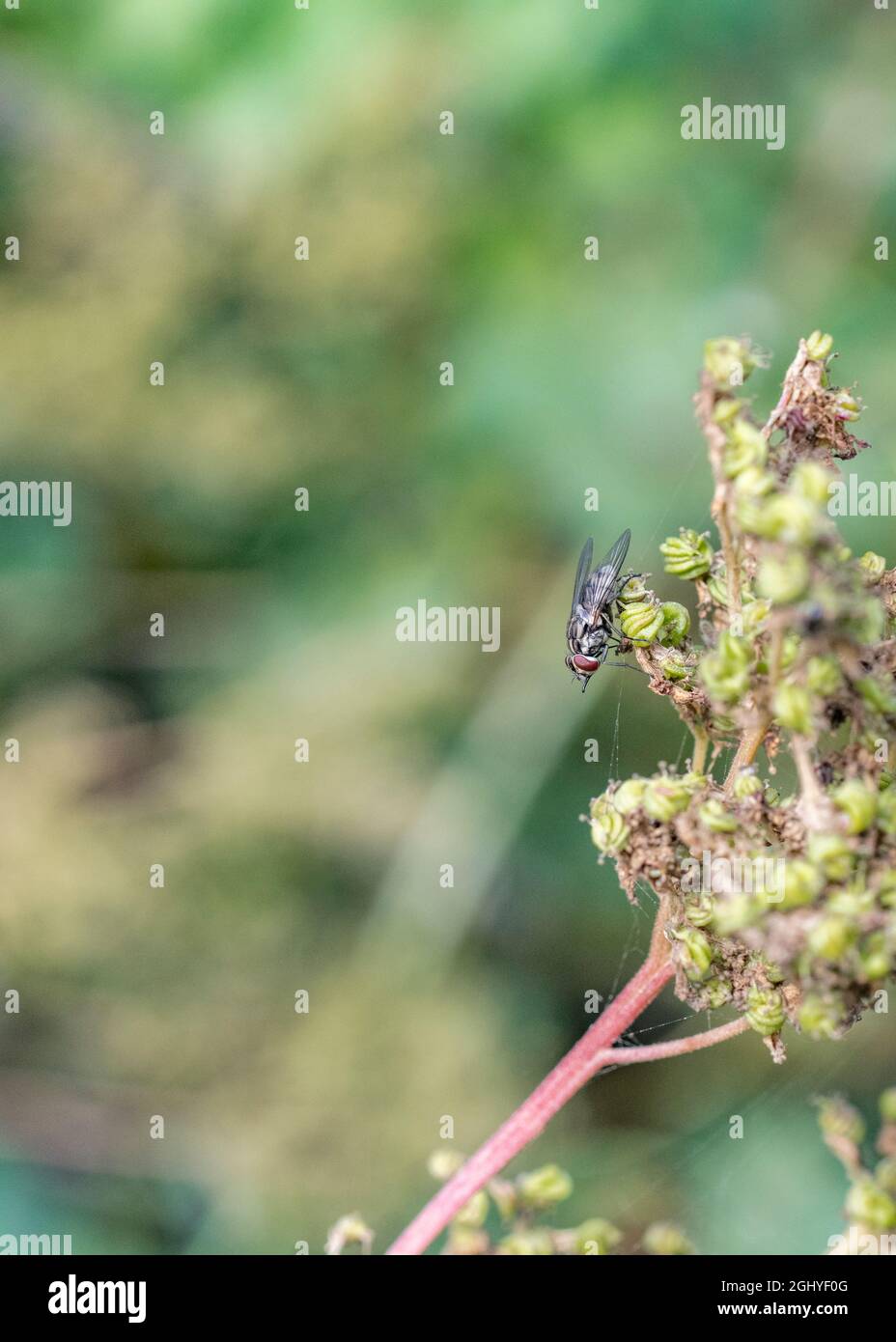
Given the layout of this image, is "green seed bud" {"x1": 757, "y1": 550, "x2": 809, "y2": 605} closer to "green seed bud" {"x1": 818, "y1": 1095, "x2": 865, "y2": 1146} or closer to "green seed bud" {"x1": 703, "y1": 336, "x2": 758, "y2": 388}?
"green seed bud" {"x1": 703, "y1": 336, "x2": 758, "y2": 388}

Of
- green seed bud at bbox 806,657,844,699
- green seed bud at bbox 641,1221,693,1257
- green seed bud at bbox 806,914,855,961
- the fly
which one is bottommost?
green seed bud at bbox 641,1221,693,1257

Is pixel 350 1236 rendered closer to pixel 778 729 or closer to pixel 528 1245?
pixel 528 1245

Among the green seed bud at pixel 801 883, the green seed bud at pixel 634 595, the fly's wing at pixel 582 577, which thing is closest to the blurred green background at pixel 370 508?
the fly's wing at pixel 582 577

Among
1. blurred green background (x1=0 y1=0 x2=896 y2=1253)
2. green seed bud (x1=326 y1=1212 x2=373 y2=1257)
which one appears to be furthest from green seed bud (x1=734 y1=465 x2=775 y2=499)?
blurred green background (x1=0 y1=0 x2=896 y2=1253)

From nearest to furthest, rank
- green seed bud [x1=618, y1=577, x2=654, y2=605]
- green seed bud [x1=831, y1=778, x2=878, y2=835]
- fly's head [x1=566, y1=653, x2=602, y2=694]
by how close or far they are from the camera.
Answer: green seed bud [x1=831, y1=778, x2=878, y2=835]
green seed bud [x1=618, y1=577, x2=654, y2=605]
fly's head [x1=566, y1=653, x2=602, y2=694]

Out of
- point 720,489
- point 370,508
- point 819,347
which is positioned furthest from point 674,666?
point 370,508

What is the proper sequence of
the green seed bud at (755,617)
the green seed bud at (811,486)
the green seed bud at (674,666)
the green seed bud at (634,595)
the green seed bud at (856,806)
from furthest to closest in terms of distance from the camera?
the green seed bud at (634,595)
the green seed bud at (674,666)
the green seed bud at (755,617)
the green seed bud at (856,806)
the green seed bud at (811,486)

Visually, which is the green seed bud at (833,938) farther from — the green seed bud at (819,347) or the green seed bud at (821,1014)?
the green seed bud at (819,347)
